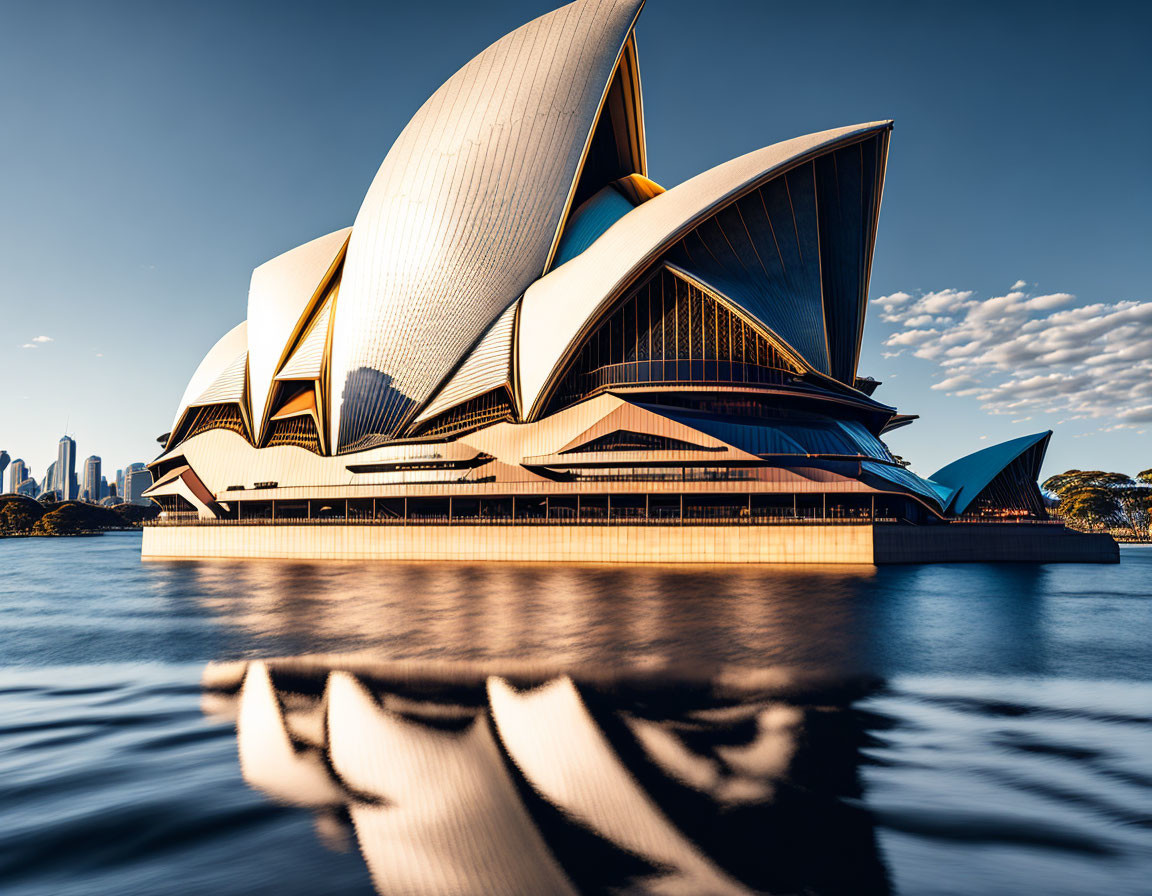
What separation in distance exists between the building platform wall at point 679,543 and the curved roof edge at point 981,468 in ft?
18.3

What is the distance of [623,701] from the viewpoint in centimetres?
1231

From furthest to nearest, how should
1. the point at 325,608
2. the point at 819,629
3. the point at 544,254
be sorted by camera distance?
the point at 544,254, the point at 325,608, the point at 819,629

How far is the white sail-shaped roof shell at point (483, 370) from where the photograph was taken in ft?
149

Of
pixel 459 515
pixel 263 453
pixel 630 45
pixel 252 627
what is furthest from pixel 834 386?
pixel 263 453

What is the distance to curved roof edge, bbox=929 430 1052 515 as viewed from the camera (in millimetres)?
46125

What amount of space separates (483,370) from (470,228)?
36.6 feet

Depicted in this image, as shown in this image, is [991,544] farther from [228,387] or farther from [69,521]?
[69,521]

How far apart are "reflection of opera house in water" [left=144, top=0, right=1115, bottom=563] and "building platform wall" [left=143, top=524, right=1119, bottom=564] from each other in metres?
0.13

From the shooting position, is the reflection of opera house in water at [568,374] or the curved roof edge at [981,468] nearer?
the reflection of opera house in water at [568,374]

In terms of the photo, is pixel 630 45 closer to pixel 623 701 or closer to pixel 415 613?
pixel 415 613

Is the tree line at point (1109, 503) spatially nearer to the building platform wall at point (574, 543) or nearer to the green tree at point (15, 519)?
the building platform wall at point (574, 543)

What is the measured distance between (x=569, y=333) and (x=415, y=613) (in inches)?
991

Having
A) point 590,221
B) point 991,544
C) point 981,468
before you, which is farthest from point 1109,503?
point 590,221

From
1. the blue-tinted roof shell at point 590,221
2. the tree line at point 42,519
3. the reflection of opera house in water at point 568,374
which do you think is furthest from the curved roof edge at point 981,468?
the tree line at point 42,519
